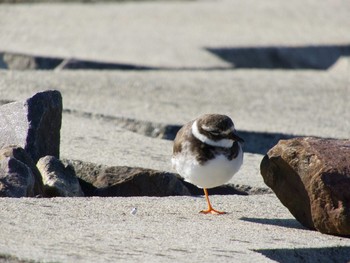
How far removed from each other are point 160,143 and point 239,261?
90.0 inches

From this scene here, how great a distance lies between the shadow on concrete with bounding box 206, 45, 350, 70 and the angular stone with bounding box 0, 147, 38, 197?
5.14 meters

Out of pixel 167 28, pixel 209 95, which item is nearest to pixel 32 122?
pixel 209 95

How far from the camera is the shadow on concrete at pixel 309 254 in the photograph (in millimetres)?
3584

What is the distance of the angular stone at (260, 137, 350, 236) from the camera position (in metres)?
3.86

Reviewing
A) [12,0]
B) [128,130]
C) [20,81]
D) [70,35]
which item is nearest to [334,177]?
[128,130]

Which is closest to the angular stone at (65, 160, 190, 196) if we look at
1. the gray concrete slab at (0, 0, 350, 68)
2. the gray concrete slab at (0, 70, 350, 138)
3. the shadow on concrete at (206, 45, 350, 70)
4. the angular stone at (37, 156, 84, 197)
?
the angular stone at (37, 156, 84, 197)

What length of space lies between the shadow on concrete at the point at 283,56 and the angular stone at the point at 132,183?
179 inches

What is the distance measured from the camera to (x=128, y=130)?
605 centimetres

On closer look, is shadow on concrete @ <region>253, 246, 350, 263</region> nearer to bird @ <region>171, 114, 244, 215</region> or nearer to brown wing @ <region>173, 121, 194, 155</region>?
bird @ <region>171, 114, 244, 215</region>

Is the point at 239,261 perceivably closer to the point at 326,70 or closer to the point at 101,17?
the point at 326,70

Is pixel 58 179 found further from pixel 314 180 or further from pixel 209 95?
pixel 209 95

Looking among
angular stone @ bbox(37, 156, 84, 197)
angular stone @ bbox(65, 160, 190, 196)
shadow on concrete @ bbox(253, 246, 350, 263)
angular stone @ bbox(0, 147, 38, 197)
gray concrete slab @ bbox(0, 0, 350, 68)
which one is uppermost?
shadow on concrete @ bbox(253, 246, 350, 263)

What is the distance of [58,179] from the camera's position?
4504 millimetres

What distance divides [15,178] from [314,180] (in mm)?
1220
